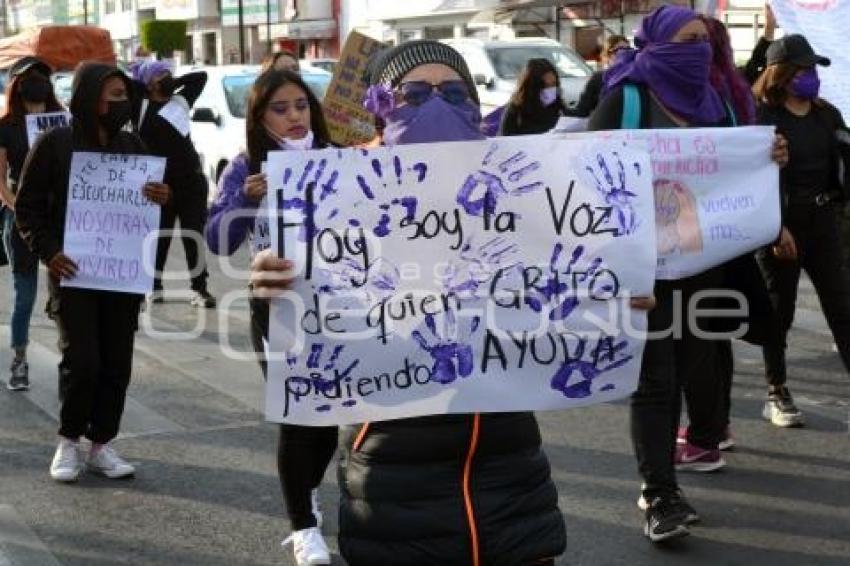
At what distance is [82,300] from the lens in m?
5.23

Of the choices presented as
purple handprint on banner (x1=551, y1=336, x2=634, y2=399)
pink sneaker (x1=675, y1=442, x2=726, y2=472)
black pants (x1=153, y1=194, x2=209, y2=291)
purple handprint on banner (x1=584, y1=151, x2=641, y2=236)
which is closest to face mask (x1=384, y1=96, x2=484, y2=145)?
purple handprint on banner (x1=584, y1=151, x2=641, y2=236)

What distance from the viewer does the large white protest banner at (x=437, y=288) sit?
2.69 meters

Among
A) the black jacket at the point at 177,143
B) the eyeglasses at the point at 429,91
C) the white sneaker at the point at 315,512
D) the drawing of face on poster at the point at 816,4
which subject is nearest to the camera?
the eyeglasses at the point at 429,91

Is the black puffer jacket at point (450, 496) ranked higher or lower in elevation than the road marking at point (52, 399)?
higher

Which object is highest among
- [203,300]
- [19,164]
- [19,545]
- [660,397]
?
[19,164]

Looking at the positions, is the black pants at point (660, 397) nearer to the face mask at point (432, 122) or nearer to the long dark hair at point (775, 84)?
the long dark hair at point (775, 84)

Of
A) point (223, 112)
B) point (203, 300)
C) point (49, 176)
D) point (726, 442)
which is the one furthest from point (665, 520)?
point (223, 112)

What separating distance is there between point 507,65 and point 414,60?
13.3m

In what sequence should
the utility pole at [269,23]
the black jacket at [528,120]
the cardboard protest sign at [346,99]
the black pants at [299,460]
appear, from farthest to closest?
the utility pole at [269,23]
the black jacket at [528,120]
the cardboard protest sign at [346,99]
the black pants at [299,460]

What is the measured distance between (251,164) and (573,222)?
1.82 metres

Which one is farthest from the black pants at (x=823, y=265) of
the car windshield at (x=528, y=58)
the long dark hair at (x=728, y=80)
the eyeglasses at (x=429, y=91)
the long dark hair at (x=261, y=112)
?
the car windshield at (x=528, y=58)

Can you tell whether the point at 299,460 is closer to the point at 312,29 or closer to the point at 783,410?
the point at 783,410

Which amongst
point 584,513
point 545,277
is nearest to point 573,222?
point 545,277

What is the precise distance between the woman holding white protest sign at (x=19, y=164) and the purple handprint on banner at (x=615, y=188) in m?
4.63
